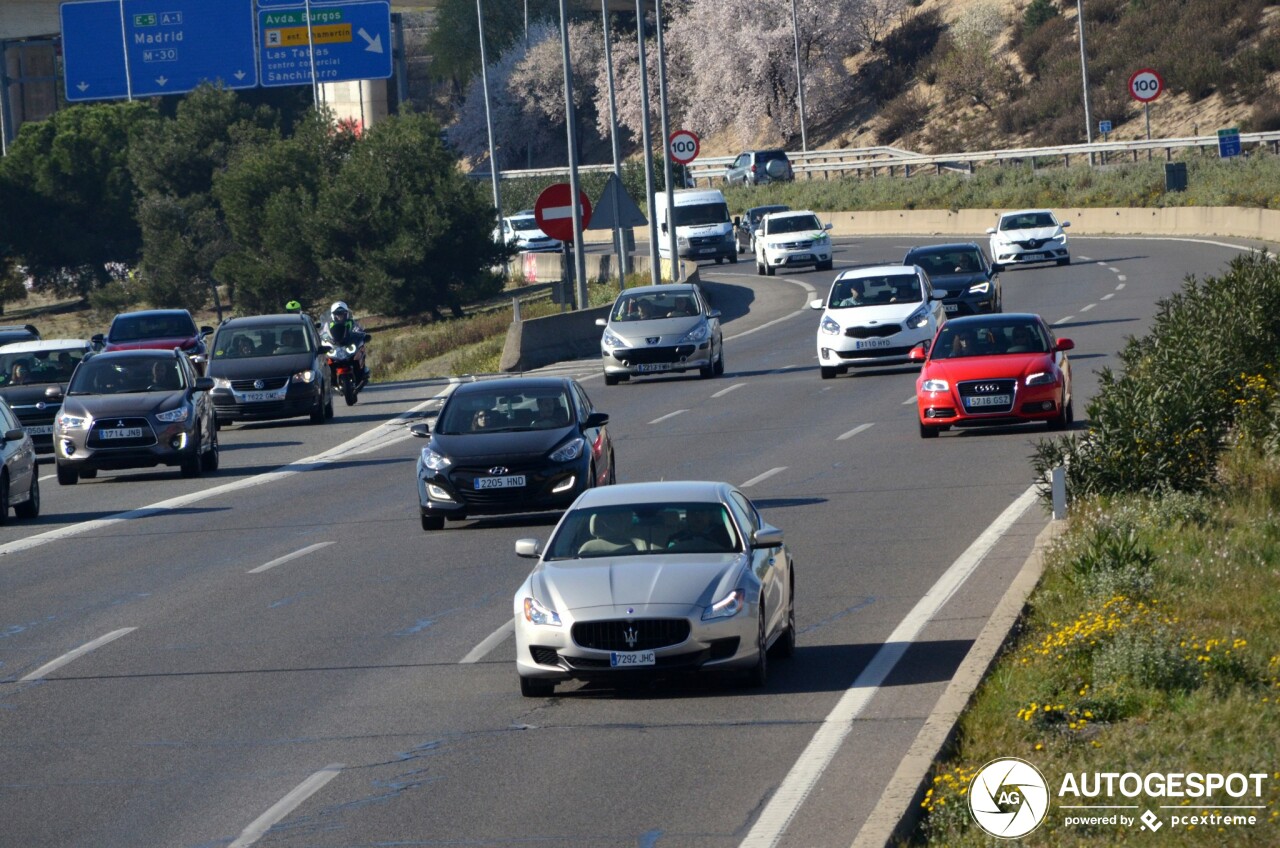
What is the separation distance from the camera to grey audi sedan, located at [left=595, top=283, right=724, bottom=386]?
35.1 metres

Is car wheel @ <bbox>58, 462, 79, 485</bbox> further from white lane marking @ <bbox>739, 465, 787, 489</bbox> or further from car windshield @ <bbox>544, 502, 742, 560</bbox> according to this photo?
car windshield @ <bbox>544, 502, 742, 560</bbox>

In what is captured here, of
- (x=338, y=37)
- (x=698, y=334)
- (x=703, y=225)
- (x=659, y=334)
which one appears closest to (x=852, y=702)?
(x=659, y=334)

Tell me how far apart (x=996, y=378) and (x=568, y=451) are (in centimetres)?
664

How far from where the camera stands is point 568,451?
62.7 feet

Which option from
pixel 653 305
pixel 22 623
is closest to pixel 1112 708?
pixel 22 623

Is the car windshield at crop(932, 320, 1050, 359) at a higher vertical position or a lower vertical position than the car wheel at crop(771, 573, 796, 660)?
higher

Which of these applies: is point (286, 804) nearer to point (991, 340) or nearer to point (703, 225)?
point (991, 340)

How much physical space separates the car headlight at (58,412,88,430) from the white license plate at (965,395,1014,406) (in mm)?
10883

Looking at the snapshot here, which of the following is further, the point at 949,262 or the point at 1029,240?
the point at 1029,240

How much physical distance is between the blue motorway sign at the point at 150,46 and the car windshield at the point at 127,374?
167 ft

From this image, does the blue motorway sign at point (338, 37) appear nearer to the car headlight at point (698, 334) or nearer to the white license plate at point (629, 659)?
the car headlight at point (698, 334)

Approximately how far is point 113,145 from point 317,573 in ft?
252

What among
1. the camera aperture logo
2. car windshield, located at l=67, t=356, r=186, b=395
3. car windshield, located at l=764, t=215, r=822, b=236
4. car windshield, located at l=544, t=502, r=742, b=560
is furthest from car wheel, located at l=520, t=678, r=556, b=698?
car windshield, located at l=764, t=215, r=822, b=236

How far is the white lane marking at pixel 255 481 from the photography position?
21031 mm
